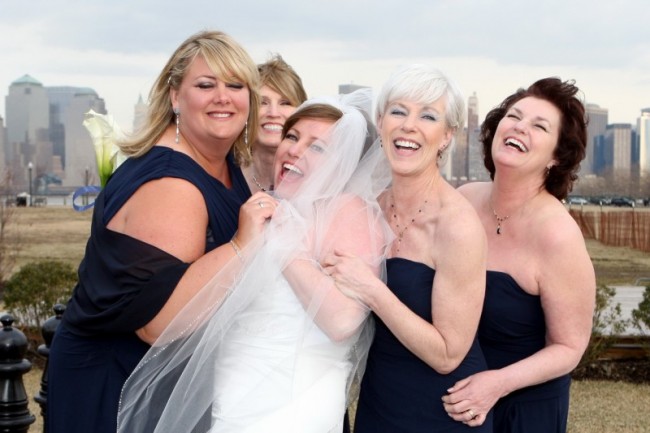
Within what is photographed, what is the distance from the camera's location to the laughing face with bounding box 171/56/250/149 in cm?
371

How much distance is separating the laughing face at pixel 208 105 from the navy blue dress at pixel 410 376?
91cm

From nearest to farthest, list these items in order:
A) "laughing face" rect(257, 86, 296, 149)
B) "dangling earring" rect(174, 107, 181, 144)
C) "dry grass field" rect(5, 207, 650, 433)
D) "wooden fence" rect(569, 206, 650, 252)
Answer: "dangling earring" rect(174, 107, 181, 144) → "laughing face" rect(257, 86, 296, 149) → "dry grass field" rect(5, 207, 650, 433) → "wooden fence" rect(569, 206, 650, 252)

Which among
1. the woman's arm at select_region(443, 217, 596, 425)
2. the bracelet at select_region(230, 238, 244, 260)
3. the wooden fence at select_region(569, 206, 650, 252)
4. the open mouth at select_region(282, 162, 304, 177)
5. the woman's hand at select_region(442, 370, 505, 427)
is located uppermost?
the open mouth at select_region(282, 162, 304, 177)

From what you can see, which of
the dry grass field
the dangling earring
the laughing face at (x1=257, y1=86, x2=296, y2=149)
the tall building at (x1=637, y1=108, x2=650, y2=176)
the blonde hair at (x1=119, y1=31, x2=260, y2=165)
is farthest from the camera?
the tall building at (x1=637, y1=108, x2=650, y2=176)

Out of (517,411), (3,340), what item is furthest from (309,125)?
(3,340)

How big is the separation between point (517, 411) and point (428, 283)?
0.88m

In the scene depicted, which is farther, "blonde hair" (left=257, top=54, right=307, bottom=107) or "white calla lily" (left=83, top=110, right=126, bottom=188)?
"blonde hair" (left=257, top=54, right=307, bottom=107)

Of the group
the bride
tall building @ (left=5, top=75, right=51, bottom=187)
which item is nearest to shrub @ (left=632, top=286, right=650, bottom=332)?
the bride

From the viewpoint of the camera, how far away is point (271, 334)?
3.44m

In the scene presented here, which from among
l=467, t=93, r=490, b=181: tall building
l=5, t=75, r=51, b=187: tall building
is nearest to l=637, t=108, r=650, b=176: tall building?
l=5, t=75, r=51, b=187: tall building

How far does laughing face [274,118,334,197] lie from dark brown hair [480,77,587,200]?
0.89m

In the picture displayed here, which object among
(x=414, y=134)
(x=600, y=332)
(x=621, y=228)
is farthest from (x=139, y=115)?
(x=621, y=228)

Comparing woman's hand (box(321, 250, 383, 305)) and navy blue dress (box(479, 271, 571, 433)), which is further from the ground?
woman's hand (box(321, 250, 383, 305))

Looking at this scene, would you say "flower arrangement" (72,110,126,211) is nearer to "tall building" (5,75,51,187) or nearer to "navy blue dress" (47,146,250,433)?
"navy blue dress" (47,146,250,433)
